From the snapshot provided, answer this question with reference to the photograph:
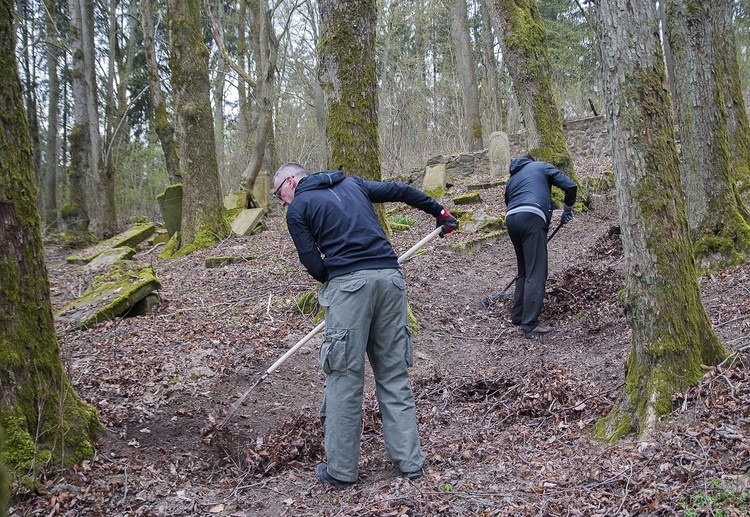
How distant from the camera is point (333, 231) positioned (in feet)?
12.9

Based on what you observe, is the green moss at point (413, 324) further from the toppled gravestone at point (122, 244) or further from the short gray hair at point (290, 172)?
the toppled gravestone at point (122, 244)

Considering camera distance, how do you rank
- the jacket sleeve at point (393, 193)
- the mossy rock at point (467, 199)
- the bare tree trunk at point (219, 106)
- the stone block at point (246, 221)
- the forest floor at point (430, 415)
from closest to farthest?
the forest floor at point (430, 415)
the jacket sleeve at point (393, 193)
the stone block at point (246, 221)
the mossy rock at point (467, 199)
the bare tree trunk at point (219, 106)

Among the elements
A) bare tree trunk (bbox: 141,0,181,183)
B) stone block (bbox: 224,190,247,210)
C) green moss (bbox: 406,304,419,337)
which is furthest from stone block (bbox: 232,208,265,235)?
green moss (bbox: 406,304,419,337)

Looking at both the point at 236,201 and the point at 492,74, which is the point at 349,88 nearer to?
the point at 236,201

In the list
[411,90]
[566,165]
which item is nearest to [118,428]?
[566,165]

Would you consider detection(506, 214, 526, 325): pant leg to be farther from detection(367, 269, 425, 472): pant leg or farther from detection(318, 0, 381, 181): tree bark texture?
detection(367, 269, 425, 472): pant leg

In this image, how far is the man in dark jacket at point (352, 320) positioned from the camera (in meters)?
3.71

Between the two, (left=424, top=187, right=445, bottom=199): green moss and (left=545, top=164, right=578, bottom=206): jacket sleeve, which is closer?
(left=545, top=164, right=578, bottom=206): jacket sleeve

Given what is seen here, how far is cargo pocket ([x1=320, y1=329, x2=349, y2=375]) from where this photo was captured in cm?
370

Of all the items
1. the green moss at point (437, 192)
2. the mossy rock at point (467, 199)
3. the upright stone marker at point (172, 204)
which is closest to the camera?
the mossy rock at point (467, 199)

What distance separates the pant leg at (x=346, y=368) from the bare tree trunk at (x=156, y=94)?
13438mm

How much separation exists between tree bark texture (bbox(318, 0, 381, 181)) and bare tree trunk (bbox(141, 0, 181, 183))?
33.5 feet

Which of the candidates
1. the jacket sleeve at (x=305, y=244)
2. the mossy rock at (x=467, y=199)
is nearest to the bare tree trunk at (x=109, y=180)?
the mossy rock at (x=467, y=199)

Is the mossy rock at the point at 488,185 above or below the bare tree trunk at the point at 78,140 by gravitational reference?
below
